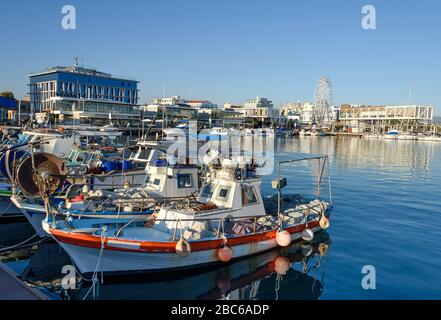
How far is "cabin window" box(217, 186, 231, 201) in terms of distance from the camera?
51.7ft

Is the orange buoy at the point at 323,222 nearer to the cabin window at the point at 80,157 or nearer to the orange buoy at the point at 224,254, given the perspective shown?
the orange buoy at the point at 224,254

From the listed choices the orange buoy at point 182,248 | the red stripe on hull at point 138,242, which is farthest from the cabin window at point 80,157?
the orange buoy at point 182,248

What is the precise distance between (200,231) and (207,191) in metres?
2.69

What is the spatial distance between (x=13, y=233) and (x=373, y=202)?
74.3 ft

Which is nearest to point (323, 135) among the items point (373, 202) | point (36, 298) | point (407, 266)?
point (373, 202)

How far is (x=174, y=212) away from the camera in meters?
14.9

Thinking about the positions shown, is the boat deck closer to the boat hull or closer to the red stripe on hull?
the red stripe on hull

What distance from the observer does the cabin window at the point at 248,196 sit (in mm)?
15961

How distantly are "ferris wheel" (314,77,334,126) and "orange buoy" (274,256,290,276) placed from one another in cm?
15522

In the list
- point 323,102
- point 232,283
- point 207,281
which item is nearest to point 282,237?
point 232,283

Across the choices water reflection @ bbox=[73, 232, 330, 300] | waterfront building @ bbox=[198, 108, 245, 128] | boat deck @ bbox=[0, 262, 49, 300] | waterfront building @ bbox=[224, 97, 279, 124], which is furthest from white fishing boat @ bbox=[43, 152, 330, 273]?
waterfront building @ bbox=[224, 97, 279, 124]

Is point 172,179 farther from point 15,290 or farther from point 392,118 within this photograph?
point 392,118

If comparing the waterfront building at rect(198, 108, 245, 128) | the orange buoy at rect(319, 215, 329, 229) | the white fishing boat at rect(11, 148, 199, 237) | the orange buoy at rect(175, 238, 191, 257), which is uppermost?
the waterfront building at rect(198, 108, 245, 128)

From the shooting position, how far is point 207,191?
53.8 feet
